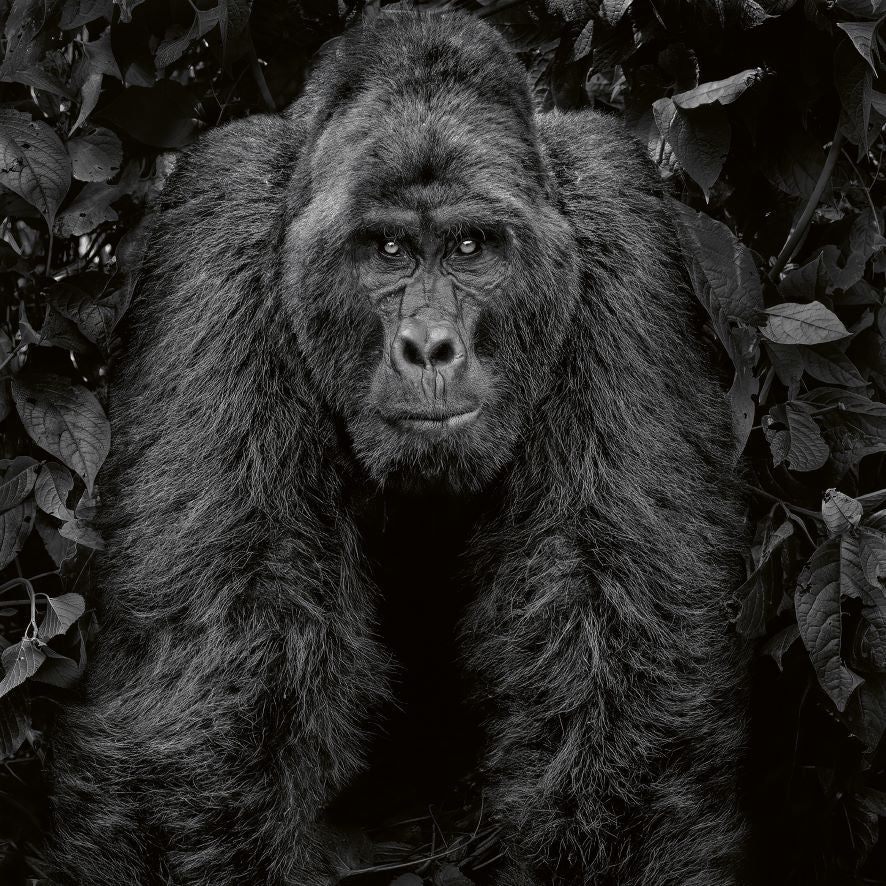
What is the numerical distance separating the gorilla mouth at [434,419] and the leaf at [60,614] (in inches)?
37.3

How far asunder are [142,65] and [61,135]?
30cm

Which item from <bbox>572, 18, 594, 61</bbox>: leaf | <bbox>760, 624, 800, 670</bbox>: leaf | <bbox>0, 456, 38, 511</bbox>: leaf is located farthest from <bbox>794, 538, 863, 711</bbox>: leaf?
<bbox>0, 456, 38, 511</bbox>: leaf

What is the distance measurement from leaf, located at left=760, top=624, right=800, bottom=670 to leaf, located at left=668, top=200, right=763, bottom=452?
464 millimetres

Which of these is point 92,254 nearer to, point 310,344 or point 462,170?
point 310,344

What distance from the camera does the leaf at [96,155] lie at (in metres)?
3.36

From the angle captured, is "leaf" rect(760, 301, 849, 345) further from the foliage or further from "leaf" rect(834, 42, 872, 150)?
"leaf" rect(834, 42, 872, 150)

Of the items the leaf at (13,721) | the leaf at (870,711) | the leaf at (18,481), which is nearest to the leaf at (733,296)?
the leaf at (870,711)

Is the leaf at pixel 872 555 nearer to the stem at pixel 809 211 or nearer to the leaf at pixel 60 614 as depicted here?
the stem at pixel 809 211

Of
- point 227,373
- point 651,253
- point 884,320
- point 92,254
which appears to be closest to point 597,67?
point 651,253

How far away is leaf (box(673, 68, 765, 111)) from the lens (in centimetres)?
299

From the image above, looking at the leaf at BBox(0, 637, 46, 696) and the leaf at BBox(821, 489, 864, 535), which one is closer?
the leaf at BBox(821, 489, 864, 535)

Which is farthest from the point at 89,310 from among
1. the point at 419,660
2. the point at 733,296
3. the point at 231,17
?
the point at 733,296

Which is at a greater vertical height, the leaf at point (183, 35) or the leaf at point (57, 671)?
the leaf at point (183, 35)

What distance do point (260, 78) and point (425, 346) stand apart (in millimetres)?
1385
